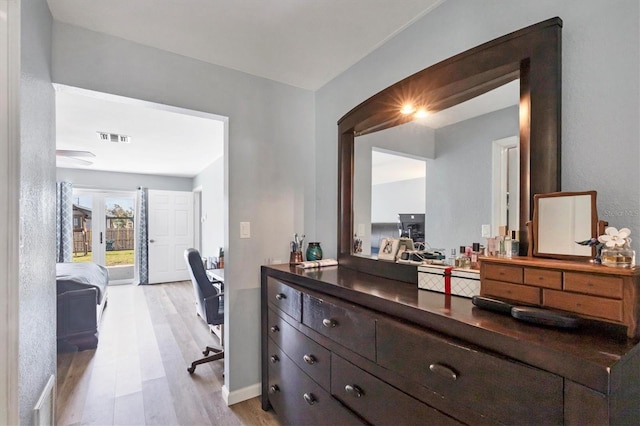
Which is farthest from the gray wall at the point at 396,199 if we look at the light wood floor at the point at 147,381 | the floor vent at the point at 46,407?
the floor vent at the point at 46,407

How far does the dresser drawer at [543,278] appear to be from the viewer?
0.88m

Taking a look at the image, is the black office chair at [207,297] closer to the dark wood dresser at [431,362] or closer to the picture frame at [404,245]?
the dark wood dresser at [431,362]

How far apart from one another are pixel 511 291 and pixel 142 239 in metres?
7.07

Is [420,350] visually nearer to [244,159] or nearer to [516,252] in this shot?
[516,252]

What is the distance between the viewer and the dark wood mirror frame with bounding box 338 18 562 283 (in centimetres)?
110

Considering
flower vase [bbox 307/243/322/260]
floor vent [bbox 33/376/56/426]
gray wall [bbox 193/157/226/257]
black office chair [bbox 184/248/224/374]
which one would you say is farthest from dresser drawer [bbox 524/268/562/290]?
gray wall [bbox 193/157/226/257]

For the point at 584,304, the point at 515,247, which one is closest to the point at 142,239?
the point at 515,247

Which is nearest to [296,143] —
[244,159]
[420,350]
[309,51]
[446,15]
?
[244,159]

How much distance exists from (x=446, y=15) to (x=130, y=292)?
21.1ft

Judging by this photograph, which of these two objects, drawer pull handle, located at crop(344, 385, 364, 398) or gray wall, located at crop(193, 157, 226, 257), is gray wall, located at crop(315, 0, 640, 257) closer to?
drawer pull handle, located at crop(344, 385, 364, 398)

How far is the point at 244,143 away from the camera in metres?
2.27

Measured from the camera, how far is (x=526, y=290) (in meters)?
0.95

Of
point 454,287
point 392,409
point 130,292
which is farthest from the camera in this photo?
point 130,292

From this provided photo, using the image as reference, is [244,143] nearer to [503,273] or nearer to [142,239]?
[503,273]
